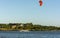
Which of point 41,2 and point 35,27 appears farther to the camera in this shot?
point 35,27

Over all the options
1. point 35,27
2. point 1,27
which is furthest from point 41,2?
point 1,27

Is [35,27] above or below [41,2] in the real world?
below

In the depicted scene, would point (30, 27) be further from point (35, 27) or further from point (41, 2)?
point (41, 2)

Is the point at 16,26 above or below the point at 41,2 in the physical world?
below

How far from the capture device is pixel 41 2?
37156mm

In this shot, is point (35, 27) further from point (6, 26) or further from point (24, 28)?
point (6, 26)

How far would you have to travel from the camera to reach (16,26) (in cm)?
17888

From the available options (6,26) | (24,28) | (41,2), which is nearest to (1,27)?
(6,26)

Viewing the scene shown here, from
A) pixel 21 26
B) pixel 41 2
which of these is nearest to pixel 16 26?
pixel 21 26

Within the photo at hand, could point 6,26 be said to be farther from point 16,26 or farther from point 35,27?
point 35,27

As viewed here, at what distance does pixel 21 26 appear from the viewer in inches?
7032

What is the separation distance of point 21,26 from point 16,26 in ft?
10.4

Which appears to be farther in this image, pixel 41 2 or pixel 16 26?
pixel 16 26

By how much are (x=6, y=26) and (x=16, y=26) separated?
25.5 ft
